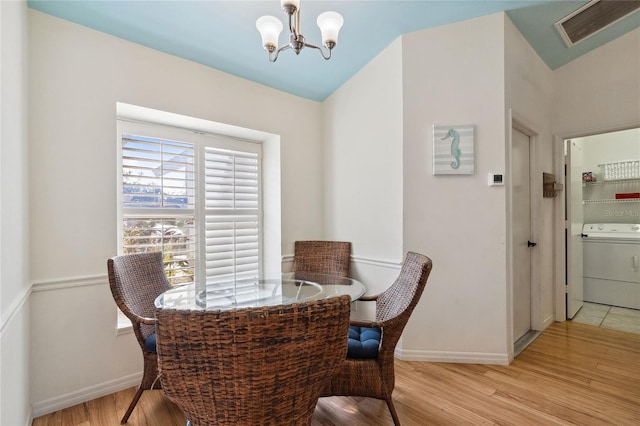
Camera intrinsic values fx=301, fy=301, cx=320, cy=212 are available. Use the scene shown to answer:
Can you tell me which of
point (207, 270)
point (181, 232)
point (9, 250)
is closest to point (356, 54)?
point (181, 232)

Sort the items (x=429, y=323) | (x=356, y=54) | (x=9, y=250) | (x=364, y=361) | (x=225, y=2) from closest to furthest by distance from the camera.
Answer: (x=9, y=250) → (x=364, y=361) → (x=225, y=2) → (x=429, y=323) → (x=356, y=54)

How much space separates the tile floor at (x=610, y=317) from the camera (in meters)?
3.18

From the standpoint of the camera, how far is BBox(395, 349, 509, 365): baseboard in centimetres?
241

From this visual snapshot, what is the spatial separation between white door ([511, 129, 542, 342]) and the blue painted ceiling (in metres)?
1.00

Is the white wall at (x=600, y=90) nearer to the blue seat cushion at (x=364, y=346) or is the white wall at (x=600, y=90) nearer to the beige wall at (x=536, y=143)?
the beige wall at (x=536, y=143)

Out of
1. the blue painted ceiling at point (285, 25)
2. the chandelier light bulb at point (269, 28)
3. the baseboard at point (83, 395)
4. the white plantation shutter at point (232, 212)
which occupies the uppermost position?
the blue painted ceiling at point (285, 25)

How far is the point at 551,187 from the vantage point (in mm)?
3102

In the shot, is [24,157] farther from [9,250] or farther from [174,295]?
[174,295]

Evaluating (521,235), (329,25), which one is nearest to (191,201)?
(329,25)

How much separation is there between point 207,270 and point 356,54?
2.39m

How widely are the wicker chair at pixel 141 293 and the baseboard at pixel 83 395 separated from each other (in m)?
0.33

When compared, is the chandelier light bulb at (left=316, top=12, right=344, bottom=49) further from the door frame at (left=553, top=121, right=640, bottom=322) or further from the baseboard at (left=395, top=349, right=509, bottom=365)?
the door frame at (left=553, top=121, right=640, bottom=322)

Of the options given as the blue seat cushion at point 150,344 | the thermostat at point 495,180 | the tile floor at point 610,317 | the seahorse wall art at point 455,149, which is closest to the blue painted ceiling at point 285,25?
the seahorse wall art at point 455,149

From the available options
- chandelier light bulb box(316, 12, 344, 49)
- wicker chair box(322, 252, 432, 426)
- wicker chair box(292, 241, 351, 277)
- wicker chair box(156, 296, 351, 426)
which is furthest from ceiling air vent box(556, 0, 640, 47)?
wicker chair box(156, 296, 351, 426)
